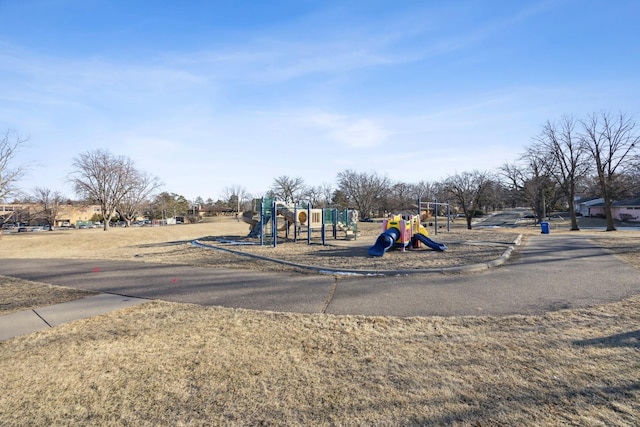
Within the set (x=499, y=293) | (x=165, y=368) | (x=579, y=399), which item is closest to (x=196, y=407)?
(x=165, y=368)

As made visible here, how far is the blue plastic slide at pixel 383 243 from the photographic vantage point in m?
12.5

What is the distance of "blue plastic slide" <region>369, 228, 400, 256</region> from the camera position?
12.5m

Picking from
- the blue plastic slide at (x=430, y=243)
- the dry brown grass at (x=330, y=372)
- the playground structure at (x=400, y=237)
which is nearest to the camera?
the dry brown grass at (x=330, y=372)

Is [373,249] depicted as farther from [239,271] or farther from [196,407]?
[196,407]

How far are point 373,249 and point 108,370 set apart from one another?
406 inches

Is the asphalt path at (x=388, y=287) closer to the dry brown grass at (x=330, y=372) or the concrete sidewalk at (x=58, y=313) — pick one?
the concrete sidewalk at (x=58, y=313)

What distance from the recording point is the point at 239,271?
9672 mm

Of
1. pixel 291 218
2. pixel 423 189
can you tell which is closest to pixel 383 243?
pixel 291 218

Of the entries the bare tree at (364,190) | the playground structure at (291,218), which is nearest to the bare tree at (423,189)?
the bare tree at (364,190)

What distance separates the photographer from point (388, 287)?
23.8ft

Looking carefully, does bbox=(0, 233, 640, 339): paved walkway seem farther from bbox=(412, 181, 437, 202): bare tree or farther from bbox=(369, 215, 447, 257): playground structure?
bbox=(412, 181, 437, 202): bare tree

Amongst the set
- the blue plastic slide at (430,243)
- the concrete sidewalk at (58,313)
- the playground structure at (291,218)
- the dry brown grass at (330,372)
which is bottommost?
the concrete sidewalk at (58,313)

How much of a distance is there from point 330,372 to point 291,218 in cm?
1720

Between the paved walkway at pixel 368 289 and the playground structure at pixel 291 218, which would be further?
the playground structure at pixel 291 218
